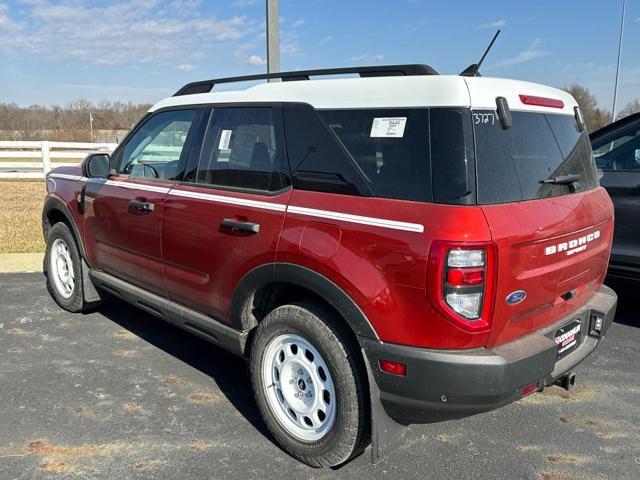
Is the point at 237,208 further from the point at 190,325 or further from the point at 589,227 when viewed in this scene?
the point at 589,227

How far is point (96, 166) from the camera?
4.18 m

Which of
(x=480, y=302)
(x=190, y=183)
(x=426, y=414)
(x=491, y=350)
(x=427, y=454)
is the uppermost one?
(x=190, y=183)

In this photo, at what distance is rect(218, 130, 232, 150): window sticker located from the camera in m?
3.26

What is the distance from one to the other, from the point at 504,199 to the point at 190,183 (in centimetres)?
196

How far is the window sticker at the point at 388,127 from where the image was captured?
2.39 m

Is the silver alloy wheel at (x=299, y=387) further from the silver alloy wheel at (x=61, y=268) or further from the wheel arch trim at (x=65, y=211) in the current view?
the silver alloy wheel at (x=61, y=268)

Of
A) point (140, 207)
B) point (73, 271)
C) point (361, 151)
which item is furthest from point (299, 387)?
point (73, 271)

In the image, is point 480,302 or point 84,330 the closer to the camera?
point 480,302

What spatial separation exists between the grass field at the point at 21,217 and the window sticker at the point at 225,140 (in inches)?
220

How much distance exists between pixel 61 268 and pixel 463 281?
4185 millimetres

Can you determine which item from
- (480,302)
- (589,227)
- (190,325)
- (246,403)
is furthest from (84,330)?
(589,227)

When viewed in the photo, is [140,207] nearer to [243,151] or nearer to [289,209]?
[243,151]

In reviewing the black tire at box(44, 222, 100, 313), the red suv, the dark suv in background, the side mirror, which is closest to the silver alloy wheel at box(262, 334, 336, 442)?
the red suv

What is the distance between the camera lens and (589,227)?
Answer: 9.29 ft
